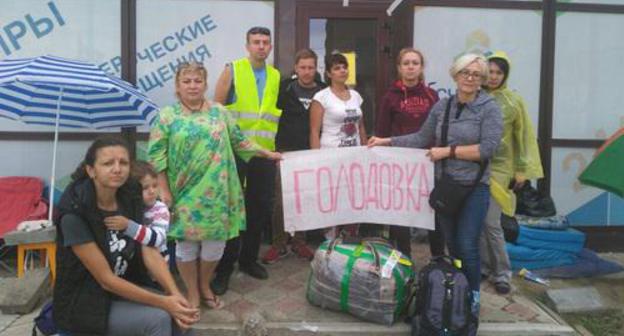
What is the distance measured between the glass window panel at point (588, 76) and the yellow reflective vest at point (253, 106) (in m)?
3.22

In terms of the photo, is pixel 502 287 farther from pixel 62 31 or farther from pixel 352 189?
pixel 62 31

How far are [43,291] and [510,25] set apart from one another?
4945 millimetres

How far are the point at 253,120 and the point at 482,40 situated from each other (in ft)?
9.21

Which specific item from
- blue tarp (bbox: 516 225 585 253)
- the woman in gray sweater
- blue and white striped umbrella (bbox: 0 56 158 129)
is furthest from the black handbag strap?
blue and white striped umbrella (bbox: 0 56 158 129)

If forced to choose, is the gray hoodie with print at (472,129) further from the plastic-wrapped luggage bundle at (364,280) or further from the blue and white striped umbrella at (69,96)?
the blue and white striped umbrella at (69,96)

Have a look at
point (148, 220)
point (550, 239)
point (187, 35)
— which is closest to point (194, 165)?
point (148, 220)

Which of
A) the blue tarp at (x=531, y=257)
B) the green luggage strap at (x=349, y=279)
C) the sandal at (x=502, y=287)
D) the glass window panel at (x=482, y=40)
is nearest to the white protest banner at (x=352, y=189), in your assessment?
the green luggage strap at (x=349, y=279)

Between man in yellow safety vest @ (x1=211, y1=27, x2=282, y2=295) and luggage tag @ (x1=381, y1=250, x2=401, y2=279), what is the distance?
45.1 inches

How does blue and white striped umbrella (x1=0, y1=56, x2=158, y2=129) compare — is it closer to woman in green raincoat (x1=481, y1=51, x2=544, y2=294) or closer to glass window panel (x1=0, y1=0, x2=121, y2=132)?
glass window panel (x1=0, y1=0, x2=121, y2=132)

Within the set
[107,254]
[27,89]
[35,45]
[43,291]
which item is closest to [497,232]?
[107,254]

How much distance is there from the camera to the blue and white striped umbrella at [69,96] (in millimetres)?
4051

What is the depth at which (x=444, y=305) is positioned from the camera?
11.3ft

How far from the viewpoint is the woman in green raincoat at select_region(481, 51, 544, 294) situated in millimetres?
4281

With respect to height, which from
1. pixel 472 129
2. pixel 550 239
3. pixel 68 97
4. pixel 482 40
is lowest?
pixel 550 239
